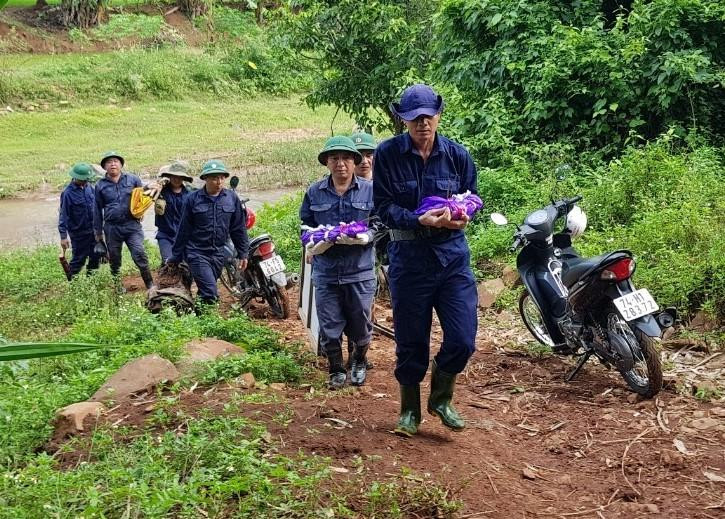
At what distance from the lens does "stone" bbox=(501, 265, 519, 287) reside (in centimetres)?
834

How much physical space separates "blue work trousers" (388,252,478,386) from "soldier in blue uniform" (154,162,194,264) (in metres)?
4.87

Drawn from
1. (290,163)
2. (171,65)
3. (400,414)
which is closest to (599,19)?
(400,414)

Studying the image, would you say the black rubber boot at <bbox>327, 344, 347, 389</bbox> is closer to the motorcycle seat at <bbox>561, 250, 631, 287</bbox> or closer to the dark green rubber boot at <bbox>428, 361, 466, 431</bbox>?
the dark green rubber boot at <bbox>428, 361, 466, 431</bbox>

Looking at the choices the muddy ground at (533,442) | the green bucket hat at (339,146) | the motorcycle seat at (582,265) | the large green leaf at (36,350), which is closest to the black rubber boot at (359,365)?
the muddy ground at (533,442)

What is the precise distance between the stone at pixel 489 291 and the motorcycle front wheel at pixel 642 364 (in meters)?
2.60

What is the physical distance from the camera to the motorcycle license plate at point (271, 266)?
27.7 feet

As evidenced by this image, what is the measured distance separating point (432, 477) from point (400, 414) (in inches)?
33.7

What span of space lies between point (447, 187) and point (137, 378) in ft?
7.85

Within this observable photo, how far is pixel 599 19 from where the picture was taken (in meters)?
11.0

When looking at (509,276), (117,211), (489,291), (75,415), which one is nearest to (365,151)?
(489,291)

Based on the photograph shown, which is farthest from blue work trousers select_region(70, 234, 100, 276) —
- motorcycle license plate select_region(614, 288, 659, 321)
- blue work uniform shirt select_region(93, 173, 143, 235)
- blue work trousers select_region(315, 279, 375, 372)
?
motorcycle license plate select_region(614, 288, 659, 321)

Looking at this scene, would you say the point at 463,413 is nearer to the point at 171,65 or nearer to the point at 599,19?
the point at 599,19

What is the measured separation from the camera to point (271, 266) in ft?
27.8

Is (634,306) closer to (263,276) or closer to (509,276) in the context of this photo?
(509,276)
